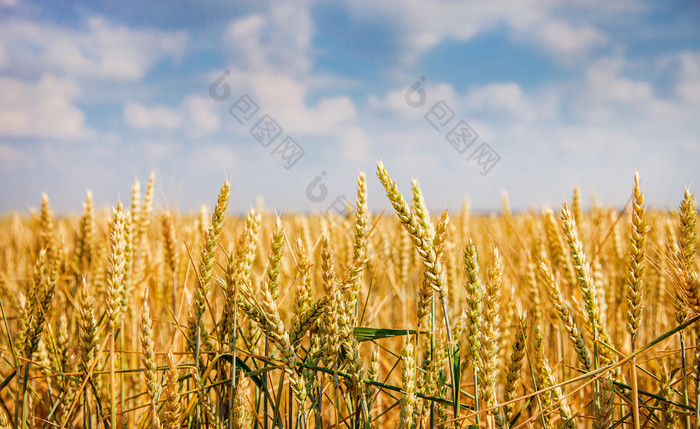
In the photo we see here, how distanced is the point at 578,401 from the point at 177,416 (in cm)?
170

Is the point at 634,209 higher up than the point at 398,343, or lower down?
higher up

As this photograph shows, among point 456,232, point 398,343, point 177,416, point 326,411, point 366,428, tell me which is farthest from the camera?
point 456,232

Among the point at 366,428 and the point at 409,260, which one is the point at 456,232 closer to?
the point at 409,260

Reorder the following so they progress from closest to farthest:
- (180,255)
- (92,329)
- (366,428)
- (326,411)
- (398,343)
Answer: (366,428) < (92,329) < (326,411) < (180,255) < (398,343)

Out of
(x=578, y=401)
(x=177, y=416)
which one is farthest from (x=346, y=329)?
(x=578, y=401)

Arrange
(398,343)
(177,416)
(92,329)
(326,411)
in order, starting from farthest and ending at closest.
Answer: (398,343) → (326,411) → (92,329) → (177,416)

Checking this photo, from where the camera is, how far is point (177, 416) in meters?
0.94

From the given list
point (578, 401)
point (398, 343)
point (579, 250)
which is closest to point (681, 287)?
point (579, 250)

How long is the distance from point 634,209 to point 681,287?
0.23 meters

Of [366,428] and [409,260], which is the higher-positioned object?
[409,260]

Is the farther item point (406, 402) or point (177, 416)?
point (177, 416)

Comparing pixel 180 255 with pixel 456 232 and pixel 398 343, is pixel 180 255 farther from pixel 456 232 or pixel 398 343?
pixel 456 232

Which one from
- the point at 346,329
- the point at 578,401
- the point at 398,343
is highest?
the point at 346,329

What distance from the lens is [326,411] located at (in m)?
1.75
